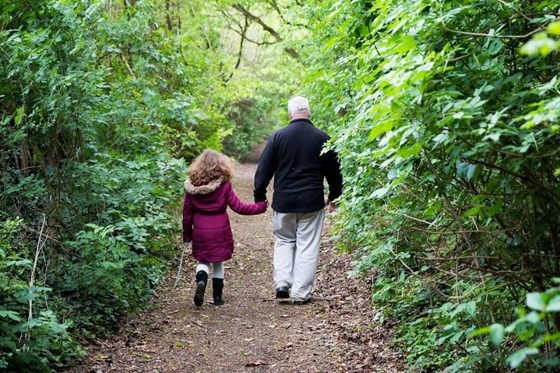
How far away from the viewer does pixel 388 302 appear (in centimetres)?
611

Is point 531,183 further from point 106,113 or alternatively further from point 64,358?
point 106,113

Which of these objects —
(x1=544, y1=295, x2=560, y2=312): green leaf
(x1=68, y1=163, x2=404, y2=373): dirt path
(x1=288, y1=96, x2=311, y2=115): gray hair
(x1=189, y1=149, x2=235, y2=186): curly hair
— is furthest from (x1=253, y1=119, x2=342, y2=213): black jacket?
(x1=544, y1=295, x2=560, y2=312): green leaf

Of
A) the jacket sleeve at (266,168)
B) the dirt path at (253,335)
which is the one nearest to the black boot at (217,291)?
the dirt path at (253,335)

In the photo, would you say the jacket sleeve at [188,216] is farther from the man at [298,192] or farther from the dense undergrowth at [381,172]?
the man at [298,192]

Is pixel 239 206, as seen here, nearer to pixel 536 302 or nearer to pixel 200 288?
pixel 200 288

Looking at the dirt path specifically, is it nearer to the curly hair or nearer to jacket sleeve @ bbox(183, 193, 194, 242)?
jacket sleeve @ bbox(183, 193, 194, 242)

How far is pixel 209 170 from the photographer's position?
24.1 feet

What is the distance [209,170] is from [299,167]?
3.35ft

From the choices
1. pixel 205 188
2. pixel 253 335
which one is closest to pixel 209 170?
pixel 205 188

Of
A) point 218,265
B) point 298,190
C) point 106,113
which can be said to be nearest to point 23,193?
point 106,113

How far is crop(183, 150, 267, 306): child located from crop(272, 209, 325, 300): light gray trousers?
17.5 inches

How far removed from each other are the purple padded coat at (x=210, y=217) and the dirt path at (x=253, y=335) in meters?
0.65

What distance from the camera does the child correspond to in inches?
289

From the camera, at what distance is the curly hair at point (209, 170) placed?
7352 mm
